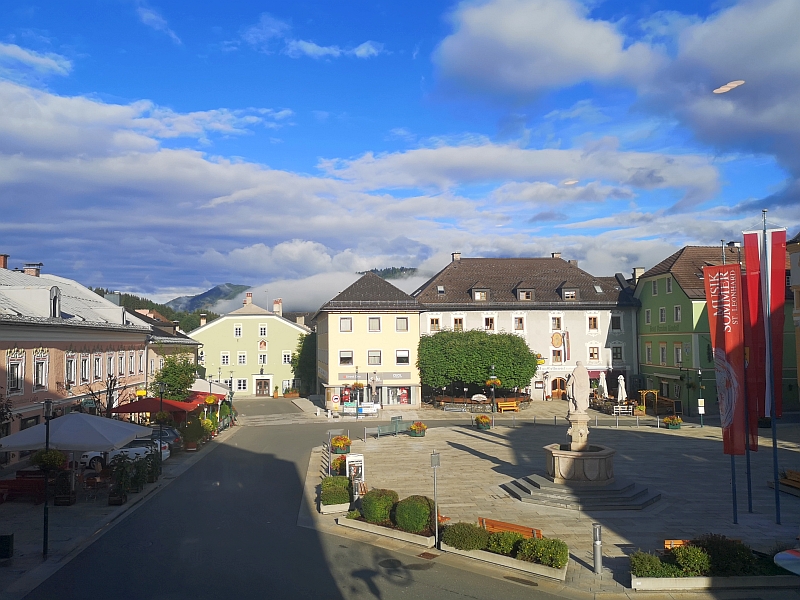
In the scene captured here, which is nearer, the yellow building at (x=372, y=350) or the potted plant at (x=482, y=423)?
the potted plant at (x=482, y=423)

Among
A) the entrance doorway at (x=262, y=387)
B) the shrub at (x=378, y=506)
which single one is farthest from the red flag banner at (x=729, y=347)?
the entrance doorway at (x=262, y=387)

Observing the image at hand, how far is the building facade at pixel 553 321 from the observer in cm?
5506

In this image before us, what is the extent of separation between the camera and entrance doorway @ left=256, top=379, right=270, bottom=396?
2645 inches

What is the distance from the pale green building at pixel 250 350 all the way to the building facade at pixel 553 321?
1813 centimetres

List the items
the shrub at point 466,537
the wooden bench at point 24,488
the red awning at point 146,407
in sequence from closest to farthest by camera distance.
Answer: the shrub at point 466,537
the wooden bench at point 24,488
the red awning at point 146,407

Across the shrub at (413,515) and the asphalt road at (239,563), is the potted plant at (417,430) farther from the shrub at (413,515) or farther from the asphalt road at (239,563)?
the shrub at (413,515)

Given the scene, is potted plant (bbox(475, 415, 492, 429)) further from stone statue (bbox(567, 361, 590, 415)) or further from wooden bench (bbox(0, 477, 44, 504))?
wooden bench (bbox(0, 477, 44, 504))

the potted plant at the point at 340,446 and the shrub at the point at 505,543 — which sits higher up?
the potted plant at the point at 340,446

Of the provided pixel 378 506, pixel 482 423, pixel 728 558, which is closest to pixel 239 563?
pixel 378 506

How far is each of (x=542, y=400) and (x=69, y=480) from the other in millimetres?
41287

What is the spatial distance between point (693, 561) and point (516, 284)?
151 feet

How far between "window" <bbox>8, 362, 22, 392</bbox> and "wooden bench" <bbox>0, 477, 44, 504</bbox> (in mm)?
7495

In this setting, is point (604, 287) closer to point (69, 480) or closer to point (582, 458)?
point (582, 458)

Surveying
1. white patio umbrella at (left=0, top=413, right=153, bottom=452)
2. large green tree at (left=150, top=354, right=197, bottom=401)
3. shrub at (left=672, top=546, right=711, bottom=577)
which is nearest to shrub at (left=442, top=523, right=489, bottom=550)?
shrub at (left=672, top=546, right=711, bottom=577)
